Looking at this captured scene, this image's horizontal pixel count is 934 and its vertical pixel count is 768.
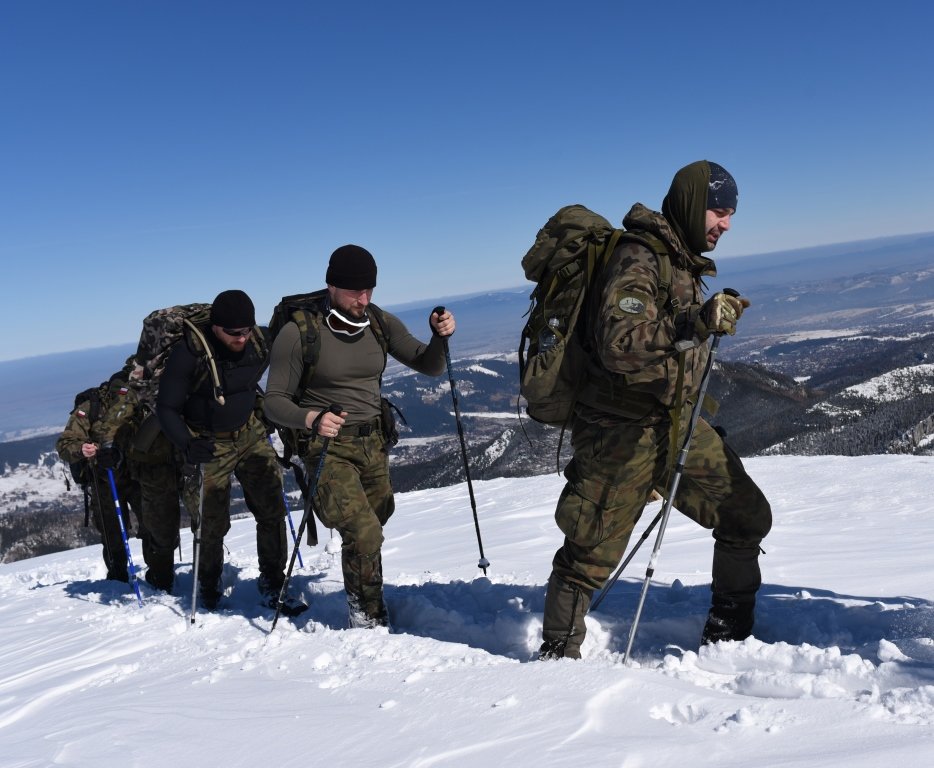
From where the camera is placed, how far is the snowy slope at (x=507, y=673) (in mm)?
2912

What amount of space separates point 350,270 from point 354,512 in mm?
1889

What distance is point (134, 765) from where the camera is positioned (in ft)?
11.6

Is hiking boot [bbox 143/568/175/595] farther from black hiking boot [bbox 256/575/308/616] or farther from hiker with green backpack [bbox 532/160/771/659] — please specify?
hiker with green backpack [bbox 532/160/771/659]

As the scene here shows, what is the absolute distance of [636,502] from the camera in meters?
4.13

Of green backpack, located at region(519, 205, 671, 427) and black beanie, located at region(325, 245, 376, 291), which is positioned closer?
green backpack, located at region(519, 205, 671, 427)

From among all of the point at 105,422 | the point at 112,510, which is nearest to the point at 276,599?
the point at 105,422

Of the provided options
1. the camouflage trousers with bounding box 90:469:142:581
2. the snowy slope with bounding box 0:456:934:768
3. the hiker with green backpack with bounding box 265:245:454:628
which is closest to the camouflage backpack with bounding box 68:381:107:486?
the camouflage trousers with bounding box 90:469:142:581

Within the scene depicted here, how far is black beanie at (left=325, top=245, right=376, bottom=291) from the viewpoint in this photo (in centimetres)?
526

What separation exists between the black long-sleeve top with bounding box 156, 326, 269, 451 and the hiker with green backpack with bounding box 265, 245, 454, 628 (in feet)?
4.02

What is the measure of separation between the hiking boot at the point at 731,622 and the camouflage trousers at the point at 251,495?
4444mm

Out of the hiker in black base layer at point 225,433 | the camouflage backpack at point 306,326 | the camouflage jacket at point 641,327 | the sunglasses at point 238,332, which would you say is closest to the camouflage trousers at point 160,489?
the hiker in black base layer at point 225,433

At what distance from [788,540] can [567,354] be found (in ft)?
14.3

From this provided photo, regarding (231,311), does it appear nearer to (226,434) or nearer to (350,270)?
(226,434)

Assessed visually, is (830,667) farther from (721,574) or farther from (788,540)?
(788,540)
